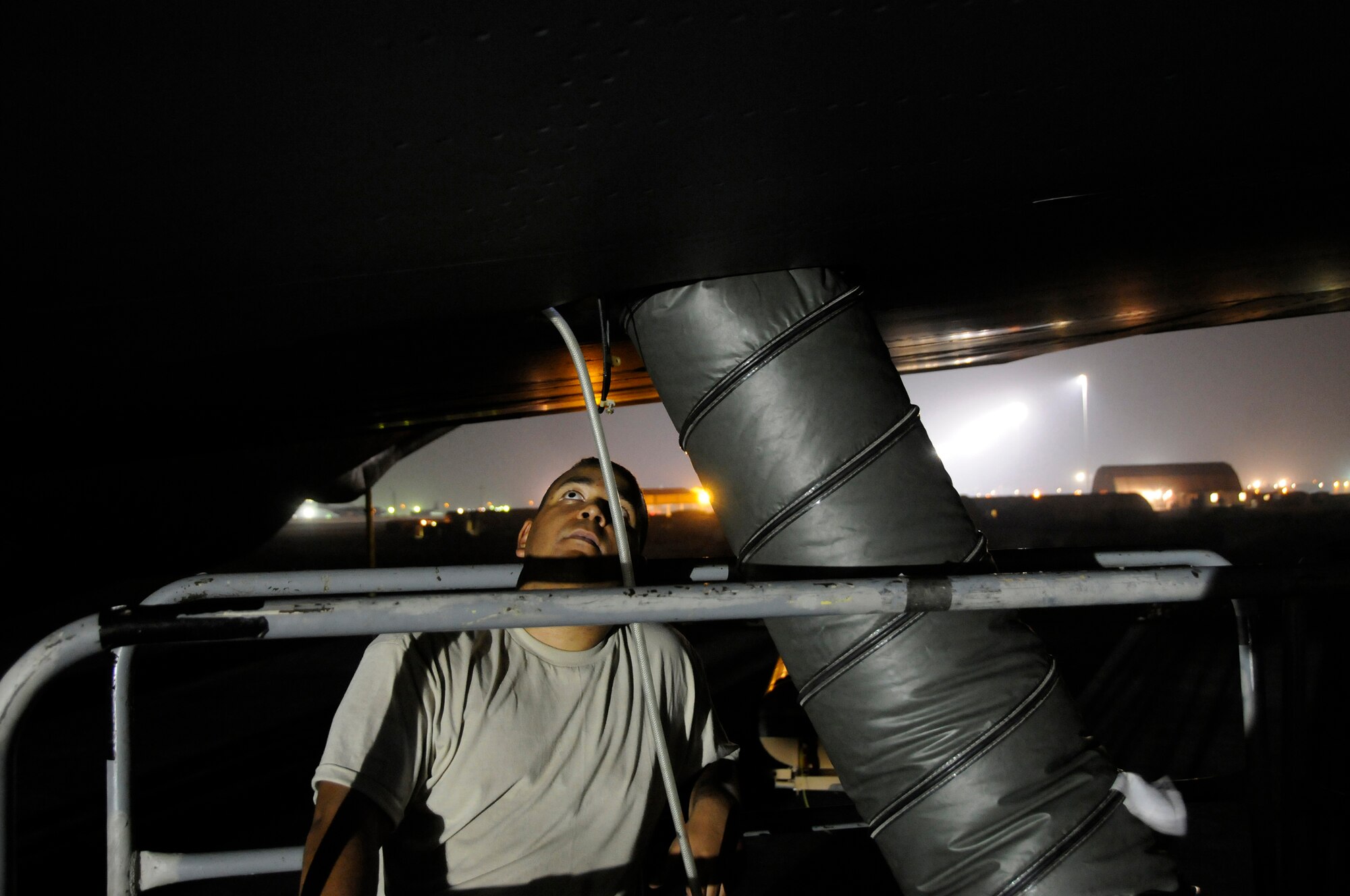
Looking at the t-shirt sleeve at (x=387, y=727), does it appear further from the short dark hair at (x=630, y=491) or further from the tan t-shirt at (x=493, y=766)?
the short dark hair at (x=630, y=491)

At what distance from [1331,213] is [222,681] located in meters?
9.86

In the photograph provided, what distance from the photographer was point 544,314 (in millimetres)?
2432

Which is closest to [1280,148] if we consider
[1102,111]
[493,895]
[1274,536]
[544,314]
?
[1102,111]

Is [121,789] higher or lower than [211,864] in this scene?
higher

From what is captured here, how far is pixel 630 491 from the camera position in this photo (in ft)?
7.20

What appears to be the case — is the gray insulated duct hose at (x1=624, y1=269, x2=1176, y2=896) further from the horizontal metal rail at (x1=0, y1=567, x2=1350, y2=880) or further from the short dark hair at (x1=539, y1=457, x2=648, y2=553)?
the horizontal metal rail at (x1=0, y1=567, x2=1350, y2=880)

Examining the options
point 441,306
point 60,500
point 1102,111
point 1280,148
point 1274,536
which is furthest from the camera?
point 1274,536

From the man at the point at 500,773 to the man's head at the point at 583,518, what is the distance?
0.33 feet

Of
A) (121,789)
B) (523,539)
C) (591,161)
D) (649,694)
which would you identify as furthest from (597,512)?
(121,789)

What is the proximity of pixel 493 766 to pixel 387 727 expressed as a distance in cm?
24

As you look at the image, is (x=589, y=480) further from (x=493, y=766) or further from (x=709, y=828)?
(x=709, y=828)

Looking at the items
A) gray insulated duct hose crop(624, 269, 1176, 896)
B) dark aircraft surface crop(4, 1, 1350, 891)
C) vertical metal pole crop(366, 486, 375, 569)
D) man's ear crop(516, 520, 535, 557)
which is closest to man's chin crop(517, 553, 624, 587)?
man's ear crop(516, 520, 535, 557)

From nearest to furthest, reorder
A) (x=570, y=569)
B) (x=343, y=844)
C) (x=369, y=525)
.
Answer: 1. (x=343, y=844)
2. (x=570, y=569)
3. (x=369, y=525)

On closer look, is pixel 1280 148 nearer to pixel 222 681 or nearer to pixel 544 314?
pixel 544 314
